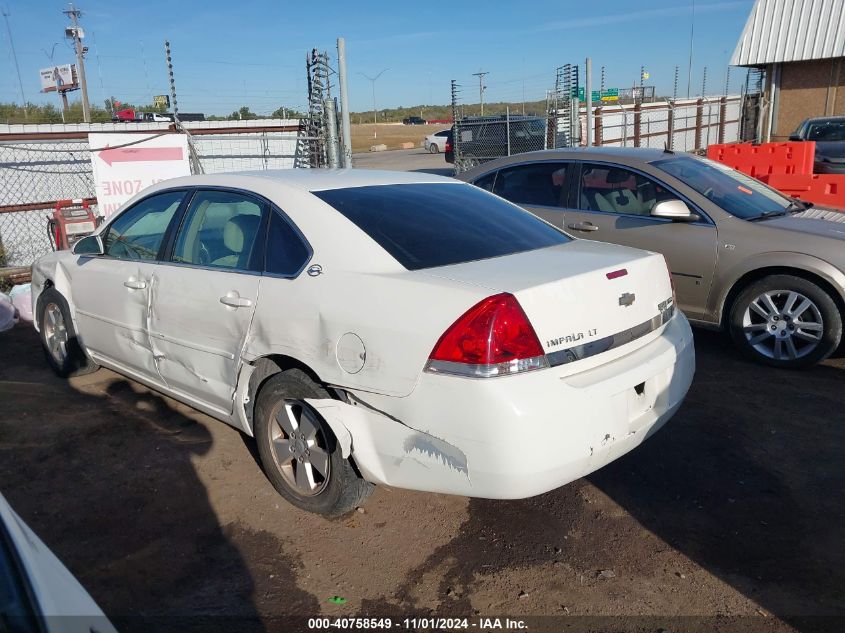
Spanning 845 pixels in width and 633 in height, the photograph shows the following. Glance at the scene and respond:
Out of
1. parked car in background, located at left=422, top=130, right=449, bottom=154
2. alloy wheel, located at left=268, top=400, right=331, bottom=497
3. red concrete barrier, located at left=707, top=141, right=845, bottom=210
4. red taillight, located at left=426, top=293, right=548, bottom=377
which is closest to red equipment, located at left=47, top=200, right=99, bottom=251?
alloy wheel, located at left=268, top=400, right=331, bottom=497

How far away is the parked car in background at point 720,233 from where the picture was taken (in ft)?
16.8

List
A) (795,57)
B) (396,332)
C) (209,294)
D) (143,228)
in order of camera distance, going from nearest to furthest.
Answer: (396,332) → (209,294) → (143,228) → (795,57)

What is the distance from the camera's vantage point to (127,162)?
838 centimetres

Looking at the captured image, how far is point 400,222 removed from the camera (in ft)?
11.4

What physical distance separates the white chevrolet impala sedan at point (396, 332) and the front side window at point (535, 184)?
226 cm

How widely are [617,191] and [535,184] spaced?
0.78 m

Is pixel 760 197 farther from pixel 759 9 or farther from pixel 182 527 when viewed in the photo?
pixel 759 9

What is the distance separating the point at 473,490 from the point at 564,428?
1.43ft

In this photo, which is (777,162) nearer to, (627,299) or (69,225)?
(627,299)

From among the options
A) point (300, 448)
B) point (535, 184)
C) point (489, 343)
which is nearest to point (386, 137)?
point (535, 184)

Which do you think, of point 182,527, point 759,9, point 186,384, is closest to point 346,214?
point 186,384

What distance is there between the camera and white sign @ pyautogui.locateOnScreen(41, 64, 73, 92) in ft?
156

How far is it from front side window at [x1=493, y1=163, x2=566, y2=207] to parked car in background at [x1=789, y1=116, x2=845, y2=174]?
8.12 meters

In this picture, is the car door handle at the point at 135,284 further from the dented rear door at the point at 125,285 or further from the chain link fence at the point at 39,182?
the chain link fence at the point at 39,182
